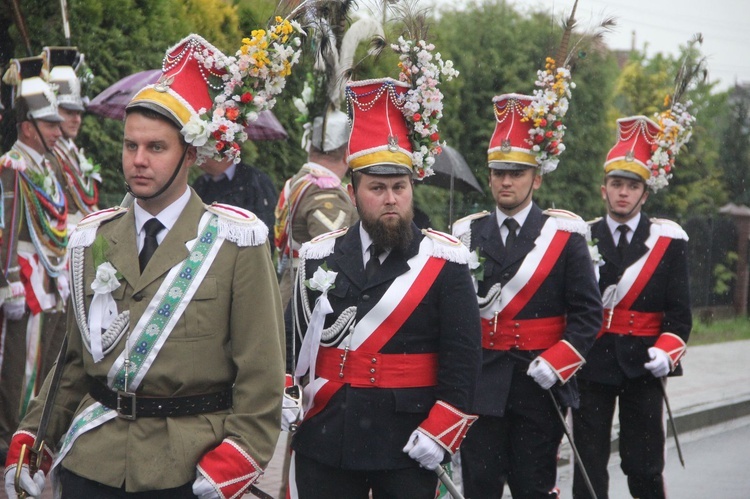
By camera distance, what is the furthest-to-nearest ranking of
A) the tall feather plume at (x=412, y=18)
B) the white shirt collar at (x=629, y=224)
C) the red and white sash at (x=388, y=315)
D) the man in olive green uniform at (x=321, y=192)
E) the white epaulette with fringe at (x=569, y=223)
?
1. the white shirt collar at (x=629, y=224)
2. the man in olive green uniform at (x=321, y=192)
3. the white epaulette with fringe at (x=569, y=223)
4. the tall feather plume at (x=412, y=18)
5. the red and white sash at (x=388, y=315)

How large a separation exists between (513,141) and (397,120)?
1620mm

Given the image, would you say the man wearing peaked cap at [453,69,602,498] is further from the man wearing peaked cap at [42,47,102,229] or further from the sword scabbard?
the man wearing peaked cap at [42,47,102,229]

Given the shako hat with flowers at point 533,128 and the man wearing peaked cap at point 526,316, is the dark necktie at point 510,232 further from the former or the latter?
the shako hat with flowers at point 533,128

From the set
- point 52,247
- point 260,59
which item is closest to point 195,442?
point 260,59

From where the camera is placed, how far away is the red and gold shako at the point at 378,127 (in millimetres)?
4832

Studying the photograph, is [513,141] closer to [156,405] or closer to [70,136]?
[156,405]

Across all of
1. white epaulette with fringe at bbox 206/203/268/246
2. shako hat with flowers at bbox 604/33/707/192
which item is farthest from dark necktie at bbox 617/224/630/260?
white epaulette with fringe at bbox 206/203/268/246

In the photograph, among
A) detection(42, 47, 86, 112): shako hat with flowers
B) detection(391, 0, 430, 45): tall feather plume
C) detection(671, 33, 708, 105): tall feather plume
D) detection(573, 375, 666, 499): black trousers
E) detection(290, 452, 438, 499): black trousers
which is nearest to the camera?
detection(290, 452, 438, 499): black trousers

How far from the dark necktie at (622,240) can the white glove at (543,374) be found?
67.7 inches

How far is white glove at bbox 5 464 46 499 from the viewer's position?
12.7 ft

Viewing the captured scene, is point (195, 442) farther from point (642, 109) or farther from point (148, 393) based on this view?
point (642, 109)

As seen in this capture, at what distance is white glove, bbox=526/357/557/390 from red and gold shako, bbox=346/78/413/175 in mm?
1483

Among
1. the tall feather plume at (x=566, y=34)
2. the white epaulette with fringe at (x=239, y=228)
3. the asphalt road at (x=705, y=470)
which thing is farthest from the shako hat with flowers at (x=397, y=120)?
the asphalt road at (x=705, y=470)

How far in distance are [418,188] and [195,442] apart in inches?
413
